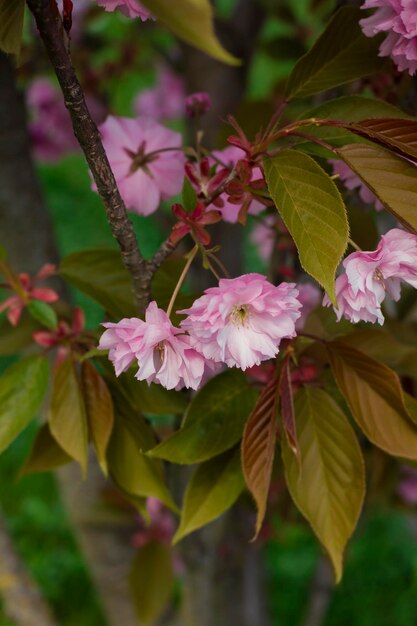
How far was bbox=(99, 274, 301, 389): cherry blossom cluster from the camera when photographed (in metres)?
0.51

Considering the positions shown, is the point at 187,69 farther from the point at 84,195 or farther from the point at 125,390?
the point at 84,195

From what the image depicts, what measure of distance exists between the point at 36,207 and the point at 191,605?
0.67 m

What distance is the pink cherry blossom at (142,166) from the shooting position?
70 centimetres

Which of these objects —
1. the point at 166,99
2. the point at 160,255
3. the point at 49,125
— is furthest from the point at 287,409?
the point at 166,99

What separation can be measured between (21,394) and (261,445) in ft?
0.76

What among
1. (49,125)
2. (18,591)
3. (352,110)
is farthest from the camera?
(49,125)

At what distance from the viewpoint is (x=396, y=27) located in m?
0.56

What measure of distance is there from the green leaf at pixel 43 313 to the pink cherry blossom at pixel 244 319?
0.75ft

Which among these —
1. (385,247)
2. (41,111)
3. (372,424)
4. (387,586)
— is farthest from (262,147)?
(387,586)

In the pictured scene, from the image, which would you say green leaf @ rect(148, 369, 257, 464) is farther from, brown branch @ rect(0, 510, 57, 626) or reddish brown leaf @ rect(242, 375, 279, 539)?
brown branch @ rect(0, 510, 57, 626)

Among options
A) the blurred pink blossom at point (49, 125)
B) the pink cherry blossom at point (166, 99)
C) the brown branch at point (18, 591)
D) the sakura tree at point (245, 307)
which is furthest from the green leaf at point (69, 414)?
the pink cherry blossom at point (166, 99)

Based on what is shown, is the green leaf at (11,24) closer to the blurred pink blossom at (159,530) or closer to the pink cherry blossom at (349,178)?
the pink cherry blossom at (349,178)


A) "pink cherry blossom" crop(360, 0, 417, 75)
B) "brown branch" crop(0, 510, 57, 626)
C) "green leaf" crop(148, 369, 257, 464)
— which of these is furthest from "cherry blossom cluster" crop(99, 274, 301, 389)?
"brown branch" crop(0, 510, 57, 626)

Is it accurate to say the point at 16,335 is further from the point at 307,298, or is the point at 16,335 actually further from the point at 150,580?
the point at 150,580
